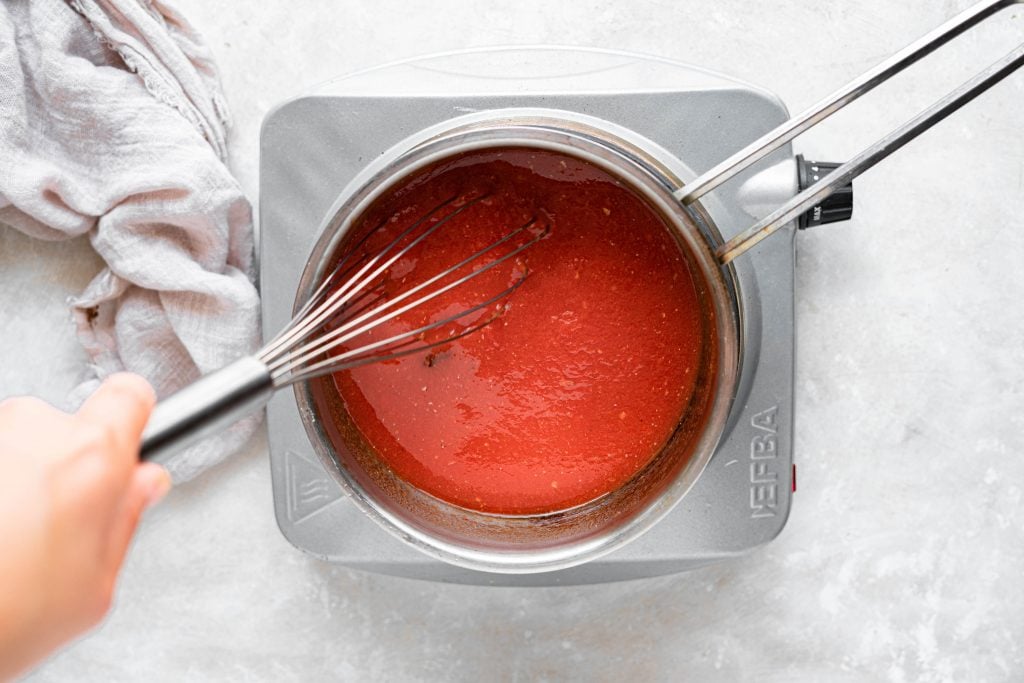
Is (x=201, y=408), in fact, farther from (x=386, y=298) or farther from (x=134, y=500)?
(x=386, y=298)

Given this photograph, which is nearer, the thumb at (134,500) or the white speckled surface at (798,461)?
the thumb at (134,500)

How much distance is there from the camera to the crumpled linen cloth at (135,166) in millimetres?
775

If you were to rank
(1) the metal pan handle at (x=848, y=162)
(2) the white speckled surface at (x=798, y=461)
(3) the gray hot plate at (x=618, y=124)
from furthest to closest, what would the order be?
(2) the white speckled surface at (x=798, y=461) → (3) the gray hot plate at (x=618, y=124) → (1) the metal pan handle at (x=848, y=162)

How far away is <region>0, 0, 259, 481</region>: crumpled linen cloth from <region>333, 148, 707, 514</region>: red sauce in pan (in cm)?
22

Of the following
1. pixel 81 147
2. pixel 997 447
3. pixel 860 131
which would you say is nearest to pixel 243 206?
pixel 81 147

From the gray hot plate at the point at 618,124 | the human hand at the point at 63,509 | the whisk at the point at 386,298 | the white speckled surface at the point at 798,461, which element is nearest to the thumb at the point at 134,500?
the human hand at the point at 63,509

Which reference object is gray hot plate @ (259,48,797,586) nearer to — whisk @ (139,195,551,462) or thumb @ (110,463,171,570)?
whisk @ (139,195,551,462)

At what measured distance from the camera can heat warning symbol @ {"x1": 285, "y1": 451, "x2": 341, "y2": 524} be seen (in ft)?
2.50

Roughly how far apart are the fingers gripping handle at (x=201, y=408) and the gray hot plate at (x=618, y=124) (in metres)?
0.31

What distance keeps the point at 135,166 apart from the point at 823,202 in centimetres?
56

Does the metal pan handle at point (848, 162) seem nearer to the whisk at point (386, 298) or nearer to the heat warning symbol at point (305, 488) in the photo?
the whisk at point (386, 298)

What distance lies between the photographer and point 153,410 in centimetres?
44

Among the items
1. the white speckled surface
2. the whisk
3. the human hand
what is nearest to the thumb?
the human hand

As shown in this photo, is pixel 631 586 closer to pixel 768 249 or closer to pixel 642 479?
pixel 642 479
